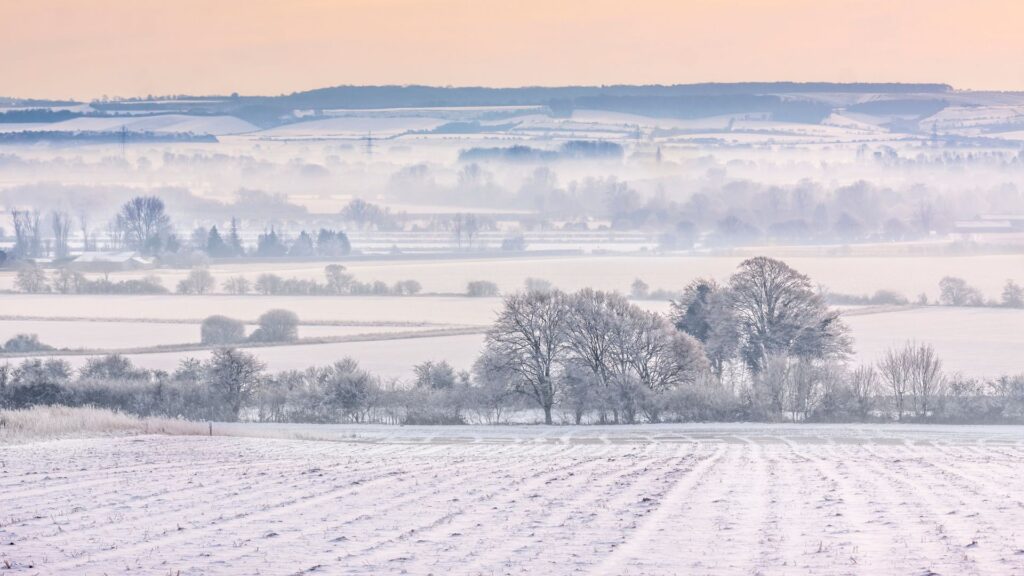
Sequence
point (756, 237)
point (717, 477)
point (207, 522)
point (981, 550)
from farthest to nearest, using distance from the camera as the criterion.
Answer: point (756, 237)
point (717, 477)
point (207, 522)
point (981, 550)

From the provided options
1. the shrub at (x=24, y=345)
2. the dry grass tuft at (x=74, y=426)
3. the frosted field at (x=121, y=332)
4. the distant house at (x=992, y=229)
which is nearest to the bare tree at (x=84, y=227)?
the frosted field at (x=121, y=332)

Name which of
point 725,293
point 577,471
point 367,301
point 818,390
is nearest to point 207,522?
point 577,471

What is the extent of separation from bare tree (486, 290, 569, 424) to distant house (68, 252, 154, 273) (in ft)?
263

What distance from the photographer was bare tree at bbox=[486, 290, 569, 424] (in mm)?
55938

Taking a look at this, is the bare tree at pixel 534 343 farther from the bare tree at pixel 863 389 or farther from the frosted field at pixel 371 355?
the bare tree at pixel 863 389

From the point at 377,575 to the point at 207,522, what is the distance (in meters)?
4.07

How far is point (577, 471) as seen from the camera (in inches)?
899

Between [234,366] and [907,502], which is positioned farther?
[234,366]

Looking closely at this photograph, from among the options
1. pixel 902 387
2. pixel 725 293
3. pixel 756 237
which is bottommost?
pixel 902 387

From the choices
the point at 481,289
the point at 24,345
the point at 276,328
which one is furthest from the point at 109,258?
the point at 24,345

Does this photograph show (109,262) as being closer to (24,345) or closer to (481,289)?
(481,289)

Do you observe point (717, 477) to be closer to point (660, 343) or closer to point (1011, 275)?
point (660, 343)

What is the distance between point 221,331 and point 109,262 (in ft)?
204

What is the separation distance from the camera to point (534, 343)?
2288 inches
